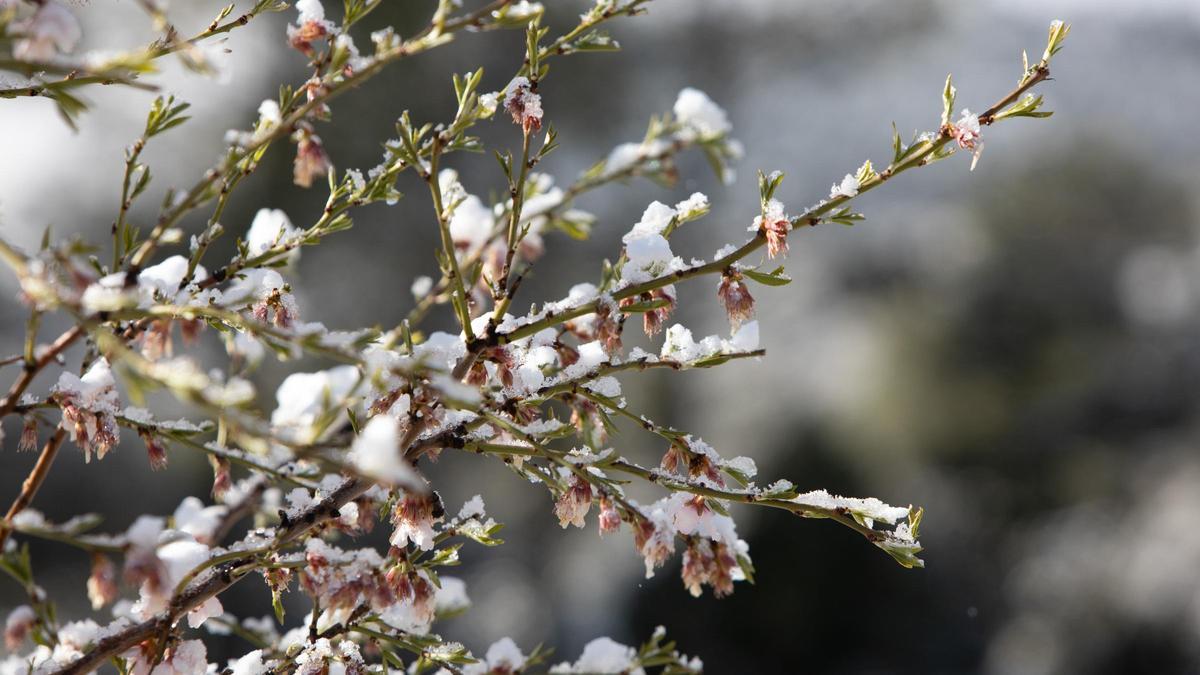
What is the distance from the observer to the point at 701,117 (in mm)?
897

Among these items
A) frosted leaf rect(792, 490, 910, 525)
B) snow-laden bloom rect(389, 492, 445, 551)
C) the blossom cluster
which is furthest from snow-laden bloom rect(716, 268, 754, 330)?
snow-laden bloom rect(389, 492, 445, 551)

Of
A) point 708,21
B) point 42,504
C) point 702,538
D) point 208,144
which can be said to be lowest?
point 42,504

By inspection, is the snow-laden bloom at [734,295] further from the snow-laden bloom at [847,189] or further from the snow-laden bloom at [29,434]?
the snow-laden bloom at [29,434]

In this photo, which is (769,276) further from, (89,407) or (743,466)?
(89,407)

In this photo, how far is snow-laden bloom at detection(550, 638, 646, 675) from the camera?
1.25m

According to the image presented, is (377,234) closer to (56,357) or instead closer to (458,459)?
(458,459)

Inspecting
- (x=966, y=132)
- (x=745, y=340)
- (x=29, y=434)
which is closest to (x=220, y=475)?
(x=29, y=434)

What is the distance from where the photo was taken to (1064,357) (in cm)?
766

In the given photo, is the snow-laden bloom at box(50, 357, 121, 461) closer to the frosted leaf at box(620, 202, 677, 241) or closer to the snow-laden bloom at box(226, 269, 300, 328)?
the snow-laden bloom at box(226, 269, 300, 328)

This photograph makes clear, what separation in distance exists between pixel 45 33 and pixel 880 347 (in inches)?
305

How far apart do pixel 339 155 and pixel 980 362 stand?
4987mm

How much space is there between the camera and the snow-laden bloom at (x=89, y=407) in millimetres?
1139

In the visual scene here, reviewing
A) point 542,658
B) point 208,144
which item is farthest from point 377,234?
point 542,658

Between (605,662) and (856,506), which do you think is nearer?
(856,506)
